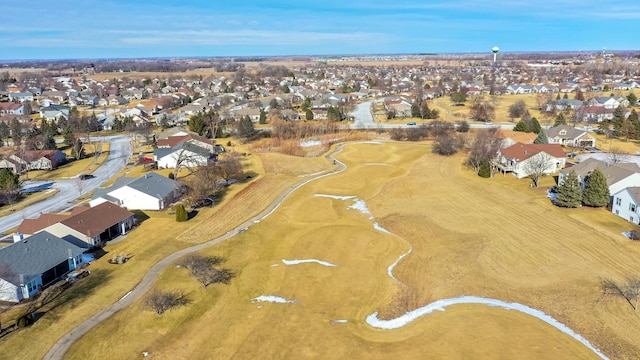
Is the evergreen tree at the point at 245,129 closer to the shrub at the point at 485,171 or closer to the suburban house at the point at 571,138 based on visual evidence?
the shrub at the point at 485,171

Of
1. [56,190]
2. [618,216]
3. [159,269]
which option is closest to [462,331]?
[159,269]

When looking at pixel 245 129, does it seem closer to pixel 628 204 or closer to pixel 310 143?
pixel 310 143

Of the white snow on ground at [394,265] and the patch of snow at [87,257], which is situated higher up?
the patch of snow at [87,257]

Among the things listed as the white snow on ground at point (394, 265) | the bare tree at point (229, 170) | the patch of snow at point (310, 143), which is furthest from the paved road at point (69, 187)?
the white snow on ground at point (394, 265)

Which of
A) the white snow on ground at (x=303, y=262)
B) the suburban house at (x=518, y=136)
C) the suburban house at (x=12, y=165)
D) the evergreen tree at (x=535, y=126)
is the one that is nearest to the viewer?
the white snow on ground at (x=303, y=262)

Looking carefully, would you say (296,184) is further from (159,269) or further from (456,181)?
(159,269)

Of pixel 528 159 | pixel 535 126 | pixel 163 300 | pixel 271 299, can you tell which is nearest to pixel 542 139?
pixel 535 126
